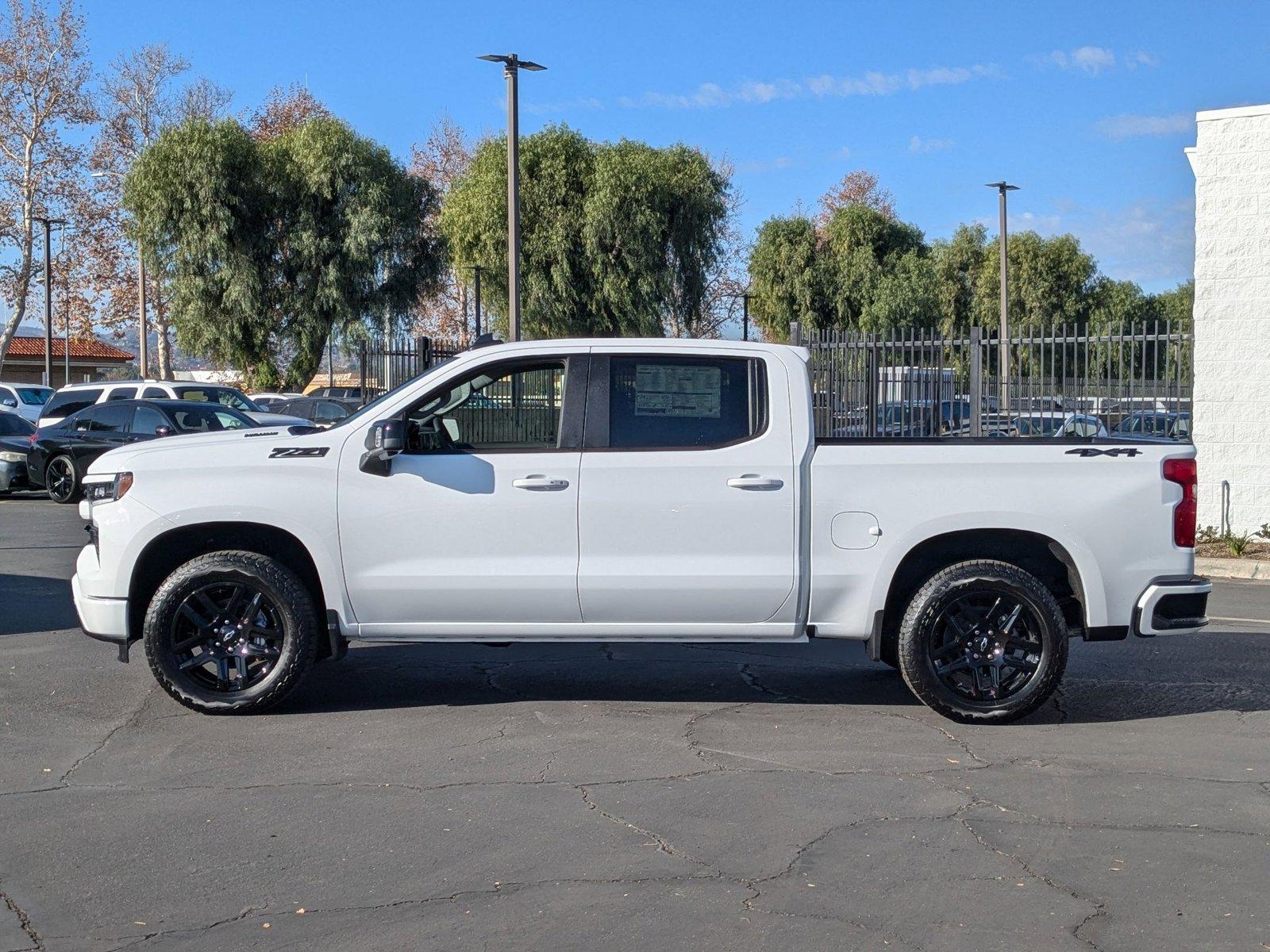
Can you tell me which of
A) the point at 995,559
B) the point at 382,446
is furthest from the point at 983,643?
the point at 382,446

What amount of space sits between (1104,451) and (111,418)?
1694 cm

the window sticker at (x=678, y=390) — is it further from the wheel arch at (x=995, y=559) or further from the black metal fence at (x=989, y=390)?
the black metal fence at (x=989, y=390)

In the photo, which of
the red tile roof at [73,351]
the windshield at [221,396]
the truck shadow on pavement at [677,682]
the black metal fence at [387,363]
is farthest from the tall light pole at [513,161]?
the red tile roof at [73,351]

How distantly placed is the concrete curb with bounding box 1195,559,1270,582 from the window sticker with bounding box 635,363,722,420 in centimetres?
811

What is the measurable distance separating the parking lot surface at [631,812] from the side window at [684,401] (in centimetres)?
143

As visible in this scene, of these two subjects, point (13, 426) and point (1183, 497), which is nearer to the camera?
point (1183, 497)

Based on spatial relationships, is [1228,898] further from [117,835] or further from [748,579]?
[117,835]

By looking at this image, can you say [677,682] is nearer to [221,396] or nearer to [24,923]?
[24,923]

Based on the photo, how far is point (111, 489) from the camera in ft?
22.9

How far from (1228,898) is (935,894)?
3.08 feet

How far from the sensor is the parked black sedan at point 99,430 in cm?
2014

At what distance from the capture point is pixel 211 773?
19.5ft

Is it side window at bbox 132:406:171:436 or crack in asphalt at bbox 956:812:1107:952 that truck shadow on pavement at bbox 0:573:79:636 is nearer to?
crack in asphalt at bbox 956:812:1107:952

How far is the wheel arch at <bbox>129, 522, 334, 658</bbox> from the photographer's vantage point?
23.0 feet
